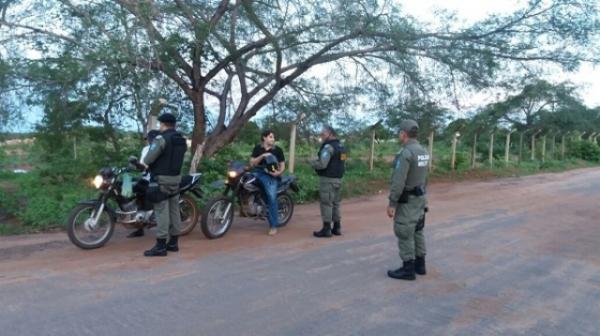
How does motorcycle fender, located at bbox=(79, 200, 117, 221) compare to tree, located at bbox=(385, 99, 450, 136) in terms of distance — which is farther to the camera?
tree, located at bbox=(385, 99, 450, 136)

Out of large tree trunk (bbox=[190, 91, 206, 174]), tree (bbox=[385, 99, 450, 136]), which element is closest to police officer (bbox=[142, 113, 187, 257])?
large tree trunk (bbox=[190, 91, 206, 174])

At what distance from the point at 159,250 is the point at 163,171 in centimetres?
93

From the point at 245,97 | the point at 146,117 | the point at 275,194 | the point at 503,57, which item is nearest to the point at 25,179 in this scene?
the point at 146,117

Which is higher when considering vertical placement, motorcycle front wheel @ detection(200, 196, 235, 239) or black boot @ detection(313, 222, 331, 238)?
motorcycle front wheel @ detection(200, 196, 235, 239)

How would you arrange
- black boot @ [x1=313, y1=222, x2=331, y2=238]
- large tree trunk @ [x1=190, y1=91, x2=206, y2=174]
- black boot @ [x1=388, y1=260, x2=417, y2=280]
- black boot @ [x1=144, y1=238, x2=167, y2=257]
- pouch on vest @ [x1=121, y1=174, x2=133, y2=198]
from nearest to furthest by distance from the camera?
black boot @ [x1=388, y1=260, x2=417, y2=280] < black boot @ [x1=144, y1=238, x2=167, y2=257] < pouch on vest @ [x1=121, y1=174, x2=133, y2=198] < black boot @ [x1=313, y1=222, x2=331, y2=238] < large tree trunk @ [x1=190, y1=91, x2=206, y2=174]

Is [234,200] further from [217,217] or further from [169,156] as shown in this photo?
[169,156]

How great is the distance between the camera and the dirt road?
412cm

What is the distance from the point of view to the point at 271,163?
7445 mm

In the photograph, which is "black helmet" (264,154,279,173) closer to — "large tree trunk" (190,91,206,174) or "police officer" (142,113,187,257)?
"police officer" (142,113,187,257)

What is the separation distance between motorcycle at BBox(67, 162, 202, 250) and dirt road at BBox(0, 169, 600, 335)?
0.73ft

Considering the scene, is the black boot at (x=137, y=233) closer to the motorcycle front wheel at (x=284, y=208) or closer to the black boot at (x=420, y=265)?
the motorcycle front wheel at (x=284, y=208)

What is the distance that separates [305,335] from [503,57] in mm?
9086

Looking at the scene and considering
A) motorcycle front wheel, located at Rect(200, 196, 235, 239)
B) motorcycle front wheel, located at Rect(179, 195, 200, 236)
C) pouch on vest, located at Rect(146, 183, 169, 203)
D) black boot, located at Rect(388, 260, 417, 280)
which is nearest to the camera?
black boot, located at Rect(388, 260, 417, 280)

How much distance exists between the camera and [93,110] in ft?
33.8
